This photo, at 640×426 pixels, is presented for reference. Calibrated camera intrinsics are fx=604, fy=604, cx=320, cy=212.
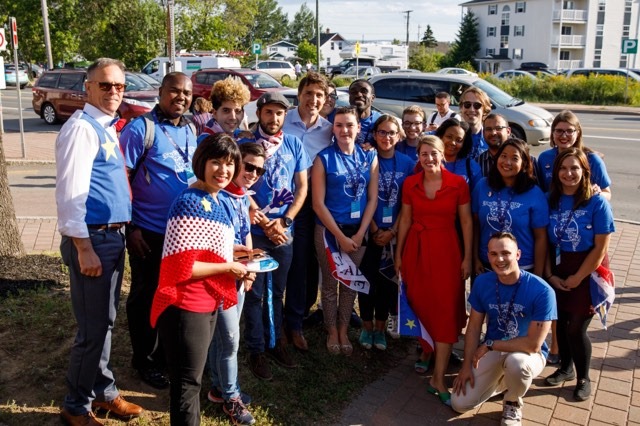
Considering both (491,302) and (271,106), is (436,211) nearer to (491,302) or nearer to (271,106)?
(491,302)

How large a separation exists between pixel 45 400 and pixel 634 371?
13.8 ft

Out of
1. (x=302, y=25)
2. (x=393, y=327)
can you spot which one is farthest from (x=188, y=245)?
(x=302, y=25)

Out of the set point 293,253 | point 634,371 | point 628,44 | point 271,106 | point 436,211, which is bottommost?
point 634,371

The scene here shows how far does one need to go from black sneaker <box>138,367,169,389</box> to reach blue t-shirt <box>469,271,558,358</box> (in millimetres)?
2166

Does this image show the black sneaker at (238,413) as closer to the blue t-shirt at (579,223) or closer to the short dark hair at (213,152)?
the short dark hair at (213,152)

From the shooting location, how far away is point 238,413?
376cm

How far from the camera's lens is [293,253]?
465cm

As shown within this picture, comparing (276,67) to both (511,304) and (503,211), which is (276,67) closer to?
(503,211)

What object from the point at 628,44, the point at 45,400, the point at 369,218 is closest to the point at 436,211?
the point at 369,218

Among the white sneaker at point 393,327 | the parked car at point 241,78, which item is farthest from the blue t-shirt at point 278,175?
the parked car at point 241,78

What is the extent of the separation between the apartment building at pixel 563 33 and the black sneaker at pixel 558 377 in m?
64.5

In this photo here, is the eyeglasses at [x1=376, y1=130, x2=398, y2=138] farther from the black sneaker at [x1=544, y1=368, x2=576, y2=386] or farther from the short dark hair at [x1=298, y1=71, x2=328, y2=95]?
the black sneaker at [x1=544, y1=368, x2=576, y2=386]

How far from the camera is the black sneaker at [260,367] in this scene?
4.30m

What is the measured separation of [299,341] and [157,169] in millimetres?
1835
